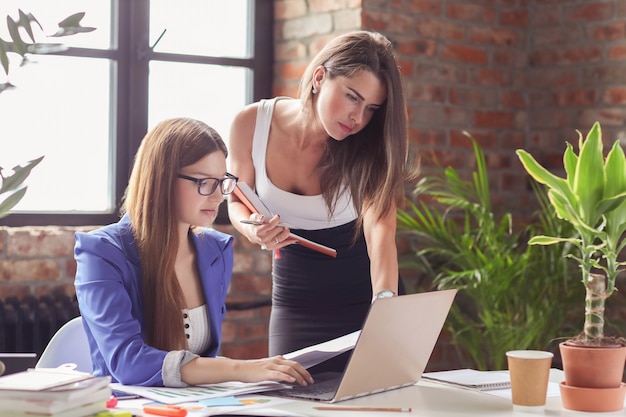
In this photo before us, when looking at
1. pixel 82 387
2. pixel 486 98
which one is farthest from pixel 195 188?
pixel 486 98

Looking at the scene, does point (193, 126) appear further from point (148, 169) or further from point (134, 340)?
point (134, 340)

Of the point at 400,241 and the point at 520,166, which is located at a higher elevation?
the point at 520,166

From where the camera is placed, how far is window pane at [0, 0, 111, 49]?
3.21 m

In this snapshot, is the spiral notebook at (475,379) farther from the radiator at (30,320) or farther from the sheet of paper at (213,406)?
the radiator at (30,320)

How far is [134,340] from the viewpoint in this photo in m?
1.92

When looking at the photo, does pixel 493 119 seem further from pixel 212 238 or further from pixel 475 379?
pixel 475 379

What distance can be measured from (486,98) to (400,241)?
2.29 feet

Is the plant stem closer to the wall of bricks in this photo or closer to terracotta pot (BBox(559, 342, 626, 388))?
terracotta pot (BBox(559, 342, 626, 388))

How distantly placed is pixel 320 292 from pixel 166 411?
1007mm

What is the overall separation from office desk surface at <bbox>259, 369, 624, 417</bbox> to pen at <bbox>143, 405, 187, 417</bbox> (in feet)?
0.59

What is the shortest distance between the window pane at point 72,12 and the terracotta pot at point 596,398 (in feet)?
6.66

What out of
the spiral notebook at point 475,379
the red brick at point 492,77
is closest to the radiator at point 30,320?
the spiral notebook at point 475,379

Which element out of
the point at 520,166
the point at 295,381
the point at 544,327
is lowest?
the point at 544,327

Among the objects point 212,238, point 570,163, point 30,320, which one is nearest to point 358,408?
point 570,163
